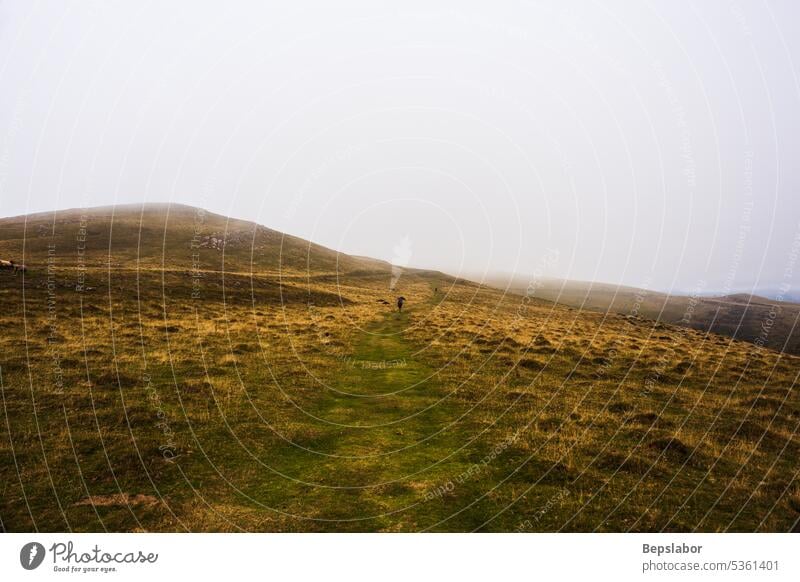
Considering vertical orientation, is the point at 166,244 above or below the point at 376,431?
above

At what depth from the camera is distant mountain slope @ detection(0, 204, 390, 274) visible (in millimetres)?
91062

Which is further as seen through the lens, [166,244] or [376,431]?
[166,244]

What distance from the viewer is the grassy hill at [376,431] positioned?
8.69 m

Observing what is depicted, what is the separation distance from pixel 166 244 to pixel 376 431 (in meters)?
119

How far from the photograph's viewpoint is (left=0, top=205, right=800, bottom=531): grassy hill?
28.5ft

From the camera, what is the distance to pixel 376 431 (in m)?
13.4

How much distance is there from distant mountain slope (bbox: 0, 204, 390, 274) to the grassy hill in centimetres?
7142

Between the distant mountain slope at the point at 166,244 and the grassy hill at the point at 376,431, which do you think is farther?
the distant mountain slope at the point at 166,244

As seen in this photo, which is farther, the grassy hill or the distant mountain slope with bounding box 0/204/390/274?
the distant mountain slope with bounding box 0/204/390/274

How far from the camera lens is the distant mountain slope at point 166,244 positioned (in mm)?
91062

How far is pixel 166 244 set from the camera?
366 feet

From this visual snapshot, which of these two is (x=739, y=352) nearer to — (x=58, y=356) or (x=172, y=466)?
(x=172, y=466)

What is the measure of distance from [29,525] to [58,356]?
1442 cm

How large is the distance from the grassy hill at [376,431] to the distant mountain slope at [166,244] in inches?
2812
